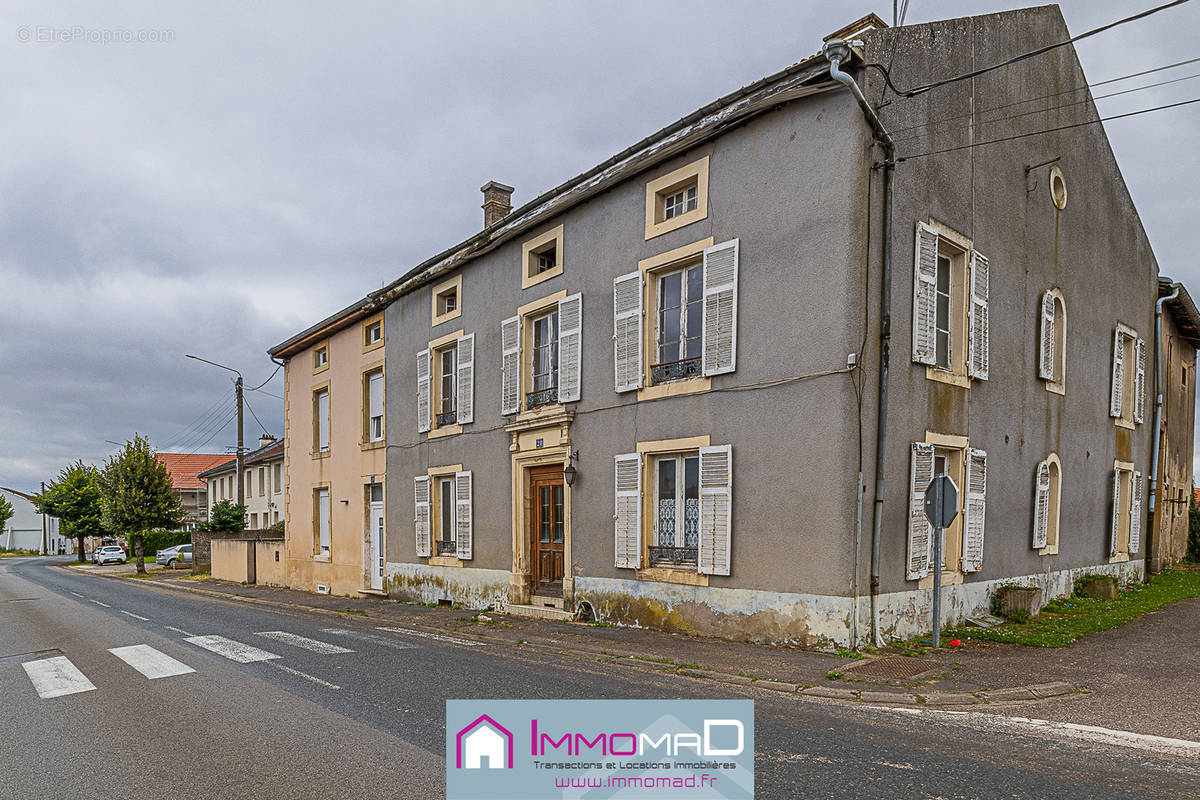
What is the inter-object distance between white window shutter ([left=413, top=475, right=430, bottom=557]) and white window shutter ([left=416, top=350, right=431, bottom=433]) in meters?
1.15

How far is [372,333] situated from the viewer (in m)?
20.1

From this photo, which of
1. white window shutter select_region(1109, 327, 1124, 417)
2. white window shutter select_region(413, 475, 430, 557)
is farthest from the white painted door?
white window shutter select_region(1109, 327, 1124, 417)

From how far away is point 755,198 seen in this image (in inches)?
408

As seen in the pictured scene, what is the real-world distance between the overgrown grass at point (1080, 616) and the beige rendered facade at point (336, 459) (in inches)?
528

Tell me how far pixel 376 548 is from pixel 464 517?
15.6ft

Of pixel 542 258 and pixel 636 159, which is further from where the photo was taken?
pixel 542 258

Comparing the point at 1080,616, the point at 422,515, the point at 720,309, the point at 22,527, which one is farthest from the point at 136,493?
the point at 22,527

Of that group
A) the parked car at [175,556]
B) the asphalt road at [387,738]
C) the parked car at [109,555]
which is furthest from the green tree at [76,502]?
the asphalt road at [387,738]

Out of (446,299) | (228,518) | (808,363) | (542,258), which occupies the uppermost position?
(542,258)

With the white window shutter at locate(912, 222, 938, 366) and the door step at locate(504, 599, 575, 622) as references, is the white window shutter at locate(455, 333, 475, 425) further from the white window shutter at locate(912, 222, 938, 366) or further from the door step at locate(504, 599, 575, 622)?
the white window shutter at locate(912, 222, 938, 366)

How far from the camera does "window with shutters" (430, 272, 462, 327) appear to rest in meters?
16.8

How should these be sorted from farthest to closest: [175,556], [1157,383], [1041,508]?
[175,556], [1157,383], [1041,508]

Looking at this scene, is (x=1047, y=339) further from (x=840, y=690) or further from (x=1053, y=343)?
(x=840, y=690)

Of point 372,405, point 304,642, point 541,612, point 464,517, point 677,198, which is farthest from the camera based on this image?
point 372,405
